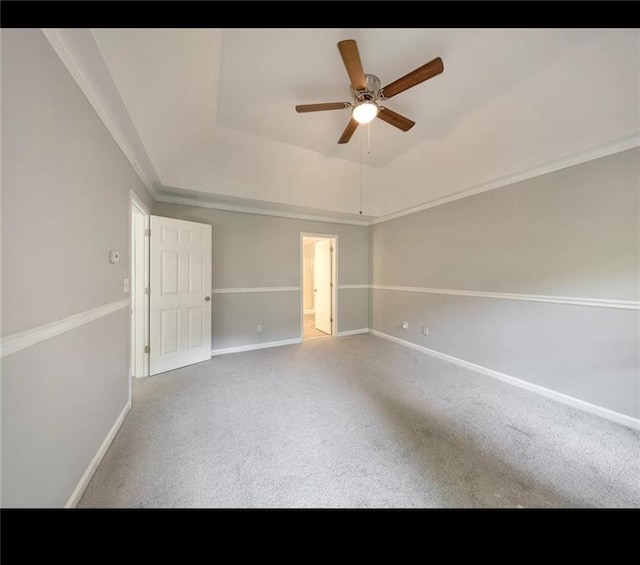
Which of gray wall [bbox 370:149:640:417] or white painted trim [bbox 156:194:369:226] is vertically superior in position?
white painted trim [bbox 156:194:369:226]

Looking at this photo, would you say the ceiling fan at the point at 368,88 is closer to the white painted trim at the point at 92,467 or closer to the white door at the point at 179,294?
the white door at the point at 179,294

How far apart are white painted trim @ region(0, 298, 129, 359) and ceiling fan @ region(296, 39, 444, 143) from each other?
1984mm

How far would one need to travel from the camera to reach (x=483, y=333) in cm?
293

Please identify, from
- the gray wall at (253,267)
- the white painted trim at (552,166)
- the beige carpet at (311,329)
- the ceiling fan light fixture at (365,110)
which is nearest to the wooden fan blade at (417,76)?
the ceiling fan light fixture at (365,110)

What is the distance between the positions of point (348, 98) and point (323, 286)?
337 centimetres

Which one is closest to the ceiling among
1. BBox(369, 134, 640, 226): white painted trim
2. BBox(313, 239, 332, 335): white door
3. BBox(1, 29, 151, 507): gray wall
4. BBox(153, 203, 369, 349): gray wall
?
BBox(369, 134, 640, 226): white painted trim

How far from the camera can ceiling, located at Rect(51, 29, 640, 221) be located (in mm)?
1487

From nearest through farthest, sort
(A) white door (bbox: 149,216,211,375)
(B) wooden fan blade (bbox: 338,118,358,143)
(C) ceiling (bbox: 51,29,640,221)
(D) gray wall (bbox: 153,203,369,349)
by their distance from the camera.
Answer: (C) ceiling (bbox: 51,29,640,221) → (B) wooden fan blade (bbox: 338,118,358,143) → (A) white door (bbox: 149,216,211,375) → (D) gray wall (bbox: 153,203,369,349)

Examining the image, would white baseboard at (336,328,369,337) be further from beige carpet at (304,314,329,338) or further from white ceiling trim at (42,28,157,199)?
white ceiling trim at (42,28,157,199)

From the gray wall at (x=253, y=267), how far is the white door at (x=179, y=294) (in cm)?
30

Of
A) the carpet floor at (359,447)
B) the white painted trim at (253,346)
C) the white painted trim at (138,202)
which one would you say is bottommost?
the carpet floor at (359,447)

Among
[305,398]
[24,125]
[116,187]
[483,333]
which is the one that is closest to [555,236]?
[483,333]

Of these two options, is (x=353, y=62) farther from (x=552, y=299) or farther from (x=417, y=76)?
(x=552, y=299)

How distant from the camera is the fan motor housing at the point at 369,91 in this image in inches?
67.1
